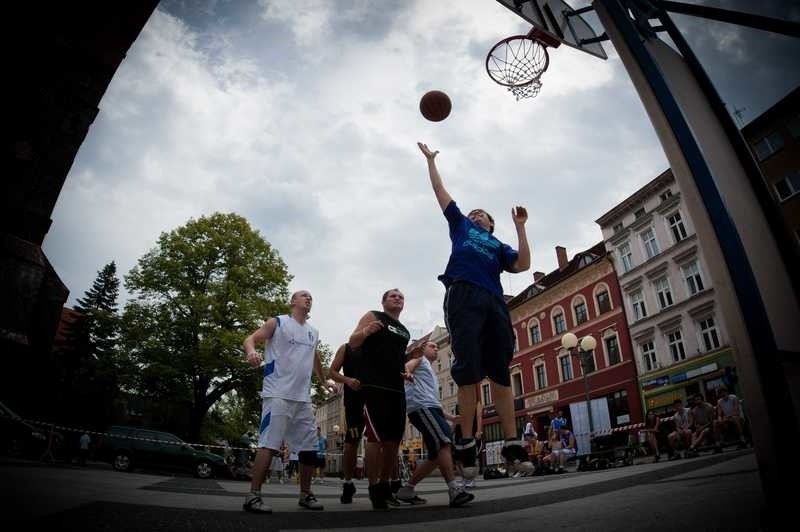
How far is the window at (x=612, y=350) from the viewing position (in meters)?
27.9

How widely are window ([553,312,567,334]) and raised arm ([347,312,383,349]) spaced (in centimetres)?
3031

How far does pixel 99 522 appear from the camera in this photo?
82.5 inches

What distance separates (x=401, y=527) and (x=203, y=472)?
56.4ft

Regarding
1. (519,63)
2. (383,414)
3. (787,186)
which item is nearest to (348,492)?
(383,414)

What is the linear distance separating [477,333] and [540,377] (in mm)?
32291

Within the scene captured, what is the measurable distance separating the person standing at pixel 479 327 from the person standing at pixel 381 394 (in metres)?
0.91

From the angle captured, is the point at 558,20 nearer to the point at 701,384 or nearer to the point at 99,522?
the point at 99,522

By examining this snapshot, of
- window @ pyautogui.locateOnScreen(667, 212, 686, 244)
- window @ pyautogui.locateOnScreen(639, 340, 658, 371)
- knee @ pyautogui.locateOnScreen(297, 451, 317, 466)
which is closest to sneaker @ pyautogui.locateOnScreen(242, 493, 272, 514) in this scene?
knee @ pyautogui.locateOnScreen(297, 451, 317, 466)

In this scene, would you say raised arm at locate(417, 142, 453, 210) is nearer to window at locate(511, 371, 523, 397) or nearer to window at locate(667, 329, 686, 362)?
window at locate(667, 329, 686, 362)

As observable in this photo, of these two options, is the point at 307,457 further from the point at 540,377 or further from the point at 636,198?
the point at 540,377

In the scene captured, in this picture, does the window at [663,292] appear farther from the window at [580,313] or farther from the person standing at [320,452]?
the person standing at [320,452]

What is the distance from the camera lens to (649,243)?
90.6 ft

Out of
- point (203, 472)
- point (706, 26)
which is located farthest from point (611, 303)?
point (706, 26)

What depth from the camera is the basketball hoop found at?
20.7ft
